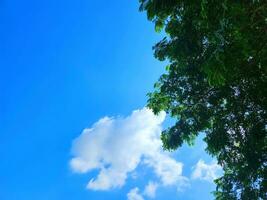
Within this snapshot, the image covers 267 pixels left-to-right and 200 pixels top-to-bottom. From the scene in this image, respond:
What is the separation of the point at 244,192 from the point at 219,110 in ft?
13.2

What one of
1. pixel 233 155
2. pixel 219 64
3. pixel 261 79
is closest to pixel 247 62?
pixel 261 79

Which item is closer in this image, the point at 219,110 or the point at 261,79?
the point at 261,79

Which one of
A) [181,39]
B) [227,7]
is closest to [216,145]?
[181,39]

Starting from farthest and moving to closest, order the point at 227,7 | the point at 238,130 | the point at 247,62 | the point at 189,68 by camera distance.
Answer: the point at 238,130
the point at 189,68
the point at 247,62
the point at 227,7

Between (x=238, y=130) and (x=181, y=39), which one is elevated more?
(x=238, y=130)

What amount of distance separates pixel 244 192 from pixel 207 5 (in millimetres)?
11534

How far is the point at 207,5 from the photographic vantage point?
9352 mm

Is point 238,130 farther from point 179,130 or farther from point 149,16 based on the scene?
point 149,16

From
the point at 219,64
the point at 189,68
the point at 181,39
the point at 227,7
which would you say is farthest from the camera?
the point at 189,68

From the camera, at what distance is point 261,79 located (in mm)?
16031

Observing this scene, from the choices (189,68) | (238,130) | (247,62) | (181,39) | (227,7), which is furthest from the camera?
(238,130)

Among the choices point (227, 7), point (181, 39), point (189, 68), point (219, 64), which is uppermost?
point (189, 68)

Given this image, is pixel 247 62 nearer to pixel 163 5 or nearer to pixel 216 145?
pixel 216 145

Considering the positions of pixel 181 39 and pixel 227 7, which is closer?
pixel 227 7
